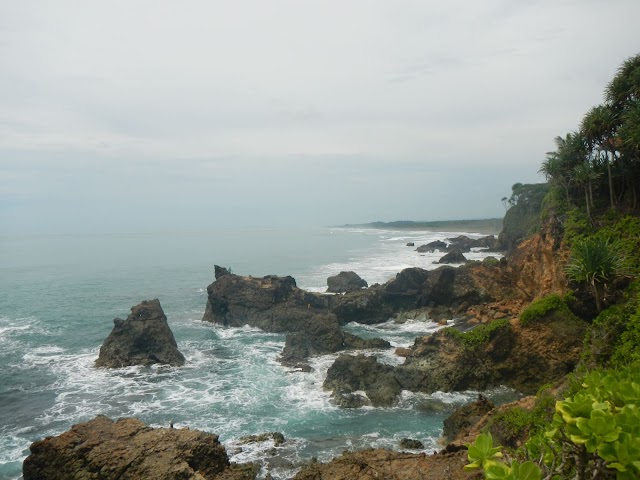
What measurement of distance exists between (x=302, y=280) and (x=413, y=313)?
27.8 metres

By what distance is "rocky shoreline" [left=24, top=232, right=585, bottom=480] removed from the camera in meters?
13.1

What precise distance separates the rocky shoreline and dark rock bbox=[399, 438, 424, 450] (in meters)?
4.46

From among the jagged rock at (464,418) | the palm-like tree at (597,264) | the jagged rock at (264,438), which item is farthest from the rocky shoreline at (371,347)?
the jagged rock at (464,418)

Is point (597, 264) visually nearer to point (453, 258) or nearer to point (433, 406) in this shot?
point (433, 406)

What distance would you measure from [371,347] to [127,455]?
20.4m

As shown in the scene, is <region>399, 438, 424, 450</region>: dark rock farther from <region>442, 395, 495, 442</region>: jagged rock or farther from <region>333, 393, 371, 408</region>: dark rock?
<region>333, 393, 371, 408</region>: dark rock

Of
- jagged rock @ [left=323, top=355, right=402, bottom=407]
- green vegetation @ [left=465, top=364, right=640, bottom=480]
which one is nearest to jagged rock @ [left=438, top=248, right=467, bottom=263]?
jagged rock @ [left=323, top=355, right=402, bottom=407]

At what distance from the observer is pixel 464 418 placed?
1736cm

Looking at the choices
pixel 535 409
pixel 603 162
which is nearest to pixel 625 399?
pixel 535 409

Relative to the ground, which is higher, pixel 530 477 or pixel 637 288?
pixel 530 477

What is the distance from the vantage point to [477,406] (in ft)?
58.1

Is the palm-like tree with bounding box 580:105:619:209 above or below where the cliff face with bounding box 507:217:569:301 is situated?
above

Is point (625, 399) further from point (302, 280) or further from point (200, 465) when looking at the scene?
point (302, 280)

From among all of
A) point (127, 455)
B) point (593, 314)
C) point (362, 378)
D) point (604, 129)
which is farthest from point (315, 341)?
point (604, 129)
